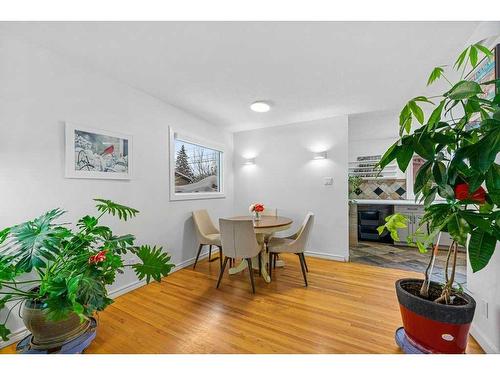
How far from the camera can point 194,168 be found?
375cm

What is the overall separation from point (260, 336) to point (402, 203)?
4.16 meters

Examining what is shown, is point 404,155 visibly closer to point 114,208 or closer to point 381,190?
point 114,208

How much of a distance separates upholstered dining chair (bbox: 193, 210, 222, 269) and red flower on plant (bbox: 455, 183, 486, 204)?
2.57 m

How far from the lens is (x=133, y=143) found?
8.74ft

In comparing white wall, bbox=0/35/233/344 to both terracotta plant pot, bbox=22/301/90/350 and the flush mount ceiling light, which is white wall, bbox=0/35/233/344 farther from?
the flush mount ceiling light

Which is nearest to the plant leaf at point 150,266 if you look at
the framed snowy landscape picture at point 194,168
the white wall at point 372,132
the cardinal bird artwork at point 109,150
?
the cardinal bird artwork at point 109,150

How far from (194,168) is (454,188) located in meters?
3.26

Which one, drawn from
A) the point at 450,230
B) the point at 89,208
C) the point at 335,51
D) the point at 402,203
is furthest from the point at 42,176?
the point at 402,203

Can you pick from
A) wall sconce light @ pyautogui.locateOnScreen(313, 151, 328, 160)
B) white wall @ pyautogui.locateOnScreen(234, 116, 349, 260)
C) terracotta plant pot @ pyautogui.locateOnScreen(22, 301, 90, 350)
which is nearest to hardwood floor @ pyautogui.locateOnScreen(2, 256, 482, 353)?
terracotta plant pot @ pyautogui.locateOnScreen(22, 301, 90, 350)

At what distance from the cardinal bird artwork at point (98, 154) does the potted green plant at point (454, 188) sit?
2543 mm

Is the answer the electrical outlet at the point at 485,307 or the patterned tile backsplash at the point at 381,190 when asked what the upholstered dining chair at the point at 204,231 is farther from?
the patterned tile backsplash at the point at 381,190
